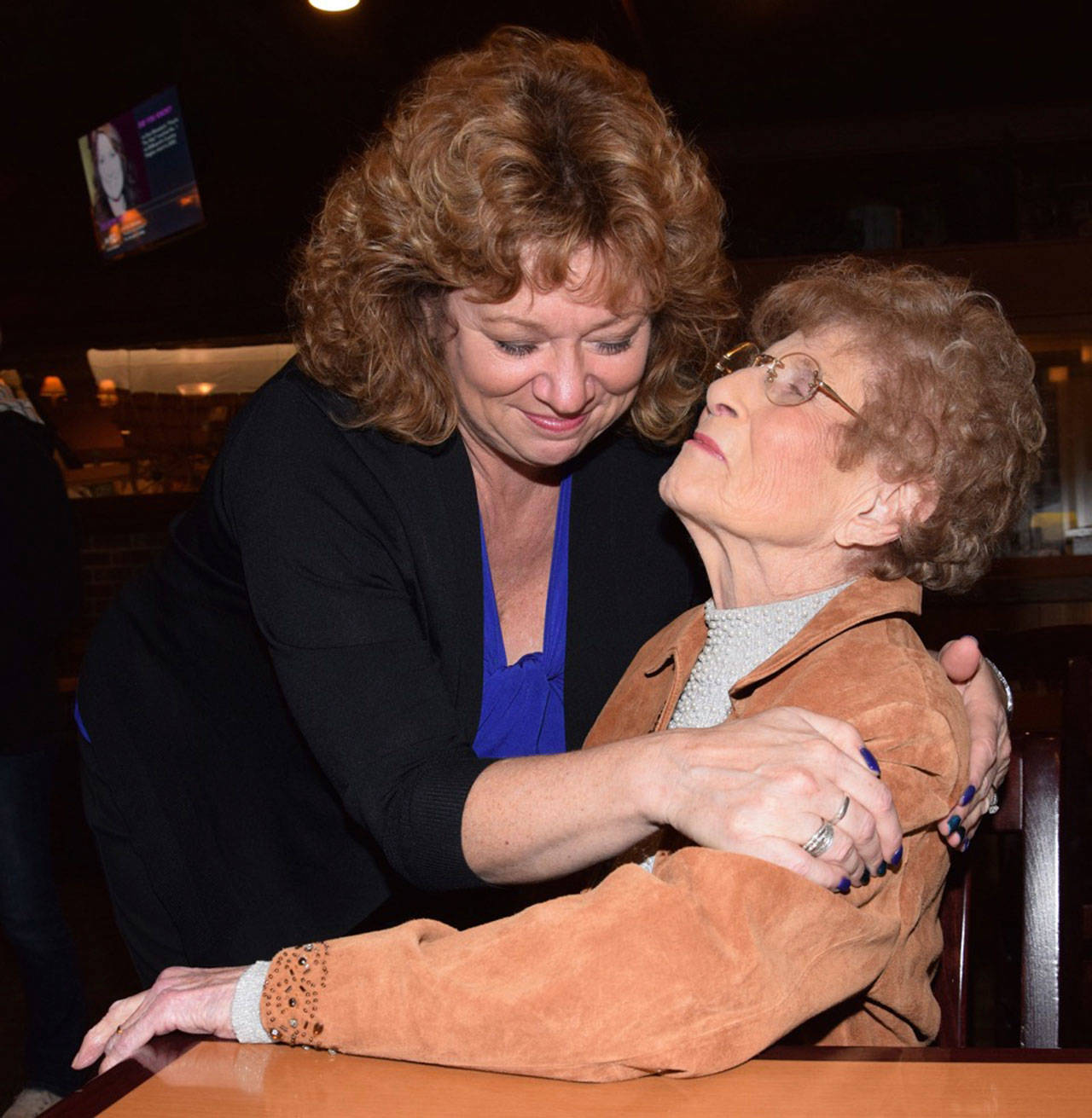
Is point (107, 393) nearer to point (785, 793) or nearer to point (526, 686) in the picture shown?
point (526, 686)

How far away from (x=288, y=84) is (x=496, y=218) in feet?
15.5

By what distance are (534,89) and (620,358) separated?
1.18 ft

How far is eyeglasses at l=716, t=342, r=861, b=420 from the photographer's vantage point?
4.76ft

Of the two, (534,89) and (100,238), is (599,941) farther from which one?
(100,238)

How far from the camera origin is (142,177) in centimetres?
558

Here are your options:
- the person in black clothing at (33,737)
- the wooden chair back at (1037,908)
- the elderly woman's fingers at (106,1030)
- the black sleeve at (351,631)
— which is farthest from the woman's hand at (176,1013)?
the person in black clothing at (33,737)

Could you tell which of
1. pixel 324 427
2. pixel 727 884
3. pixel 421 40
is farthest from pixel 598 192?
pixel 421 40

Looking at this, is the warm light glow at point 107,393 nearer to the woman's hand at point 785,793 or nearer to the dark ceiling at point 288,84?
the dark ceiling at point 288,84

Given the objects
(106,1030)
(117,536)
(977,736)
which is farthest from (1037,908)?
(117,536)

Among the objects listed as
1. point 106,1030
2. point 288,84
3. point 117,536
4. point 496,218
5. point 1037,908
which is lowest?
point 117,536

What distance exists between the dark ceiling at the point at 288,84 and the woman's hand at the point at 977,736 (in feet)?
12.4

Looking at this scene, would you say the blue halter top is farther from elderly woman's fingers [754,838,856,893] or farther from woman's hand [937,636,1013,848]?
elderly woman's fingers [754,838,856,893]

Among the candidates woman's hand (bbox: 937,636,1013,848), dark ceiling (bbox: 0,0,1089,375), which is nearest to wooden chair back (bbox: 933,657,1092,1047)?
woman's hand (bbox: 937,636,1013,848)

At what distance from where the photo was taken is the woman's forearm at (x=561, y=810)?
1101 mm
